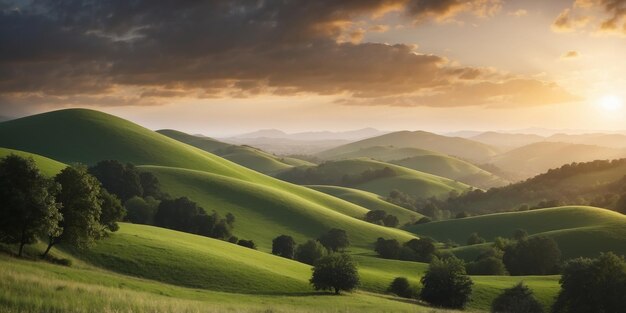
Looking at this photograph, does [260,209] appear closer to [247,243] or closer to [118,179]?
[247,243]

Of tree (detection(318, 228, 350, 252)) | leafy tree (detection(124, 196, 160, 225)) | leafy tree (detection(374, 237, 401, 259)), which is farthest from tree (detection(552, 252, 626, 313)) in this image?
leafy tree (detection(124, 196, 160, 225))

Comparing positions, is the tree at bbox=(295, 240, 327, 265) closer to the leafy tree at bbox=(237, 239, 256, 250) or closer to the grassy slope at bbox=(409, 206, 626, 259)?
the leafy tree at bbox=(237, 239, 256, 250)

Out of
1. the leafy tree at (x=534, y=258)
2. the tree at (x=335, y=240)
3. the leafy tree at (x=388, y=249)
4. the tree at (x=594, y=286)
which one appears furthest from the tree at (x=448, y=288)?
the tree at (x=335, y=240)

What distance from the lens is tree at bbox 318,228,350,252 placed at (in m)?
112

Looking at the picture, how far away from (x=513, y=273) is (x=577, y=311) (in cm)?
4405

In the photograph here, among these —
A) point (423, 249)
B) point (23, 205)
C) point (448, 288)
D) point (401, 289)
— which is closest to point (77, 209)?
point (23, 205)

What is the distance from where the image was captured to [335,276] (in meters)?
58.7

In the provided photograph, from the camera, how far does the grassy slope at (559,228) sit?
108 metres

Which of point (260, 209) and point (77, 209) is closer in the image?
point (77, 209)

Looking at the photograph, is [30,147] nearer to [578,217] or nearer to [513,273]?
[513,273]

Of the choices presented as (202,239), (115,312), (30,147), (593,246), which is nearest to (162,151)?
(30,147)

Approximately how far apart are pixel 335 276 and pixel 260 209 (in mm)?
70533

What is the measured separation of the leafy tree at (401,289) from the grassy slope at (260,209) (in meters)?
45.0

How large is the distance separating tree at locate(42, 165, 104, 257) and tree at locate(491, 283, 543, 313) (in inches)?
2122
